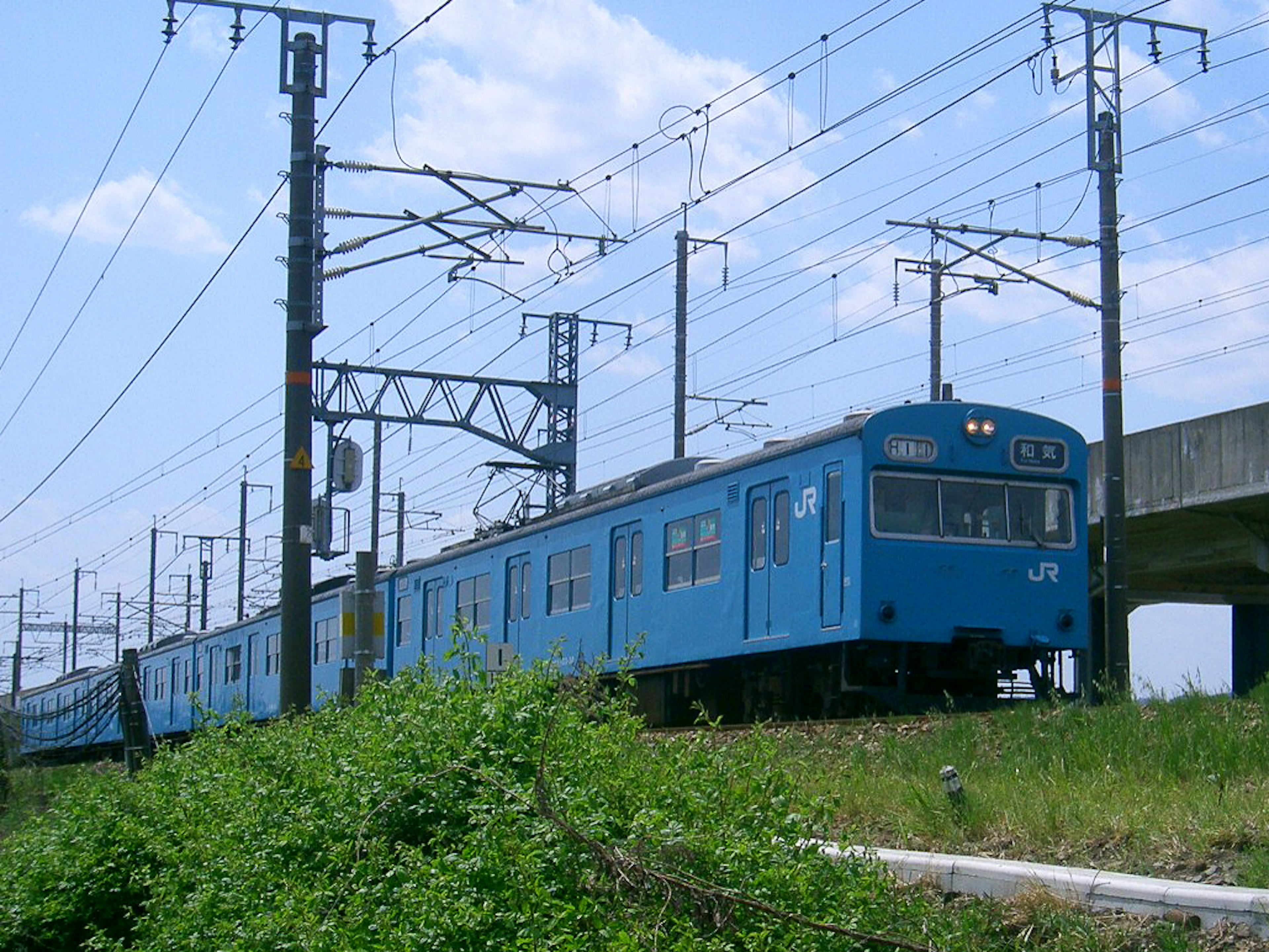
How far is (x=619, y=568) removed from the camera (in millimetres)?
18578

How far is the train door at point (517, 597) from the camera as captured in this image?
21.0 meters

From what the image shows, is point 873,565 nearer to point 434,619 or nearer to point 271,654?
point 434,619

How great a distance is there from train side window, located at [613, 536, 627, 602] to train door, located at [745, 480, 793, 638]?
8.57 feet

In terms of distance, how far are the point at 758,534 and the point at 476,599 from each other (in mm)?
7546

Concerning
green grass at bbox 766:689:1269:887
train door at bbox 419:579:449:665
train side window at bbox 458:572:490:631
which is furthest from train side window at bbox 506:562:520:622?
green grass at bbox 766:689:1269:887

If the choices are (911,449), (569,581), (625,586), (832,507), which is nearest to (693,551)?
(625,586)

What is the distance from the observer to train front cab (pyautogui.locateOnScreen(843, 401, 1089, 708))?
14914mm

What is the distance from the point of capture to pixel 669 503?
17609mm

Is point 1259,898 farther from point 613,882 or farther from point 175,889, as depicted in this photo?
point 175,889

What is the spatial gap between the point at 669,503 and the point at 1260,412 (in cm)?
929

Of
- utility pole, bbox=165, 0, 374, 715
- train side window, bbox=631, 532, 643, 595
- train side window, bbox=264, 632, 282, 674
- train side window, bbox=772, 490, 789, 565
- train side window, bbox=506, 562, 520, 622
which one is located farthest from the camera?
train side window, bbox=264, 632, 282, 674

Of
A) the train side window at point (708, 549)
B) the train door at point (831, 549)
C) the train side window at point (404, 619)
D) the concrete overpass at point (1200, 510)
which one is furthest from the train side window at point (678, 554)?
the train side window at point (404, 619)

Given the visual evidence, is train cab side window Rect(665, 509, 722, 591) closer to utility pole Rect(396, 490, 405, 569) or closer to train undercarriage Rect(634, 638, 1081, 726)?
train undercarriage Rect(634, 638, 1081, 726)

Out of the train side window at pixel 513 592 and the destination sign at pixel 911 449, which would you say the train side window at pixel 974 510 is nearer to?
the destination sign at pixel 911 449
